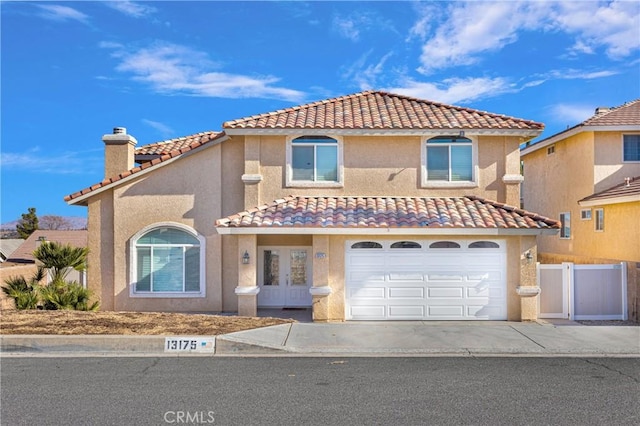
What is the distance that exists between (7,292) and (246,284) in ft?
22.6

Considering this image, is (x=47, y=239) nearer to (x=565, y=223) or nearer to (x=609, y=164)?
(x=565, y=223)

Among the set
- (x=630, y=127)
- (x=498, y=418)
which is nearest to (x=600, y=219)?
(x=630, y=127)

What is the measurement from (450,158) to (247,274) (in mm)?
7351

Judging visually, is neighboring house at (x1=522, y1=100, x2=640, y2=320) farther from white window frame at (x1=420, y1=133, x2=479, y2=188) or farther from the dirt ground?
the dirt ground

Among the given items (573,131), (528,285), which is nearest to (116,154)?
(528,285)

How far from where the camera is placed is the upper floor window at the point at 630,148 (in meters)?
19.7

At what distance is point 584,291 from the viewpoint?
1466 centimetres

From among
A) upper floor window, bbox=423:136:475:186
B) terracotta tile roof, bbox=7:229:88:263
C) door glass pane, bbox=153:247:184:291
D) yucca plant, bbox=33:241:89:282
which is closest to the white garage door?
upper floor window, bbox=423:136:475:186

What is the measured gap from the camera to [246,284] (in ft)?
48.1

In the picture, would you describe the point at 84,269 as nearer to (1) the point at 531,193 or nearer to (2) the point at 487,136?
(2) the point at 487,136

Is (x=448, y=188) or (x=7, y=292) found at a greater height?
(x=448, y=188)

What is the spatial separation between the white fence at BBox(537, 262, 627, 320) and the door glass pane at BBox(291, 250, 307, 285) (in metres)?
7.16

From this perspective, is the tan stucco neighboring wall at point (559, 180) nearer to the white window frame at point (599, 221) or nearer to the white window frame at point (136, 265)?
the white window frame at point (599, 221)

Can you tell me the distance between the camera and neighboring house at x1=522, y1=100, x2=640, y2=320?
1759 cm
